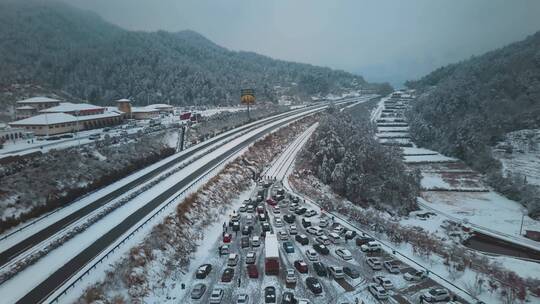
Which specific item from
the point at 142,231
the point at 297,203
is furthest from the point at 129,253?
the point at 297,203

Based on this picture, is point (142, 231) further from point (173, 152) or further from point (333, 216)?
point (173, 152)

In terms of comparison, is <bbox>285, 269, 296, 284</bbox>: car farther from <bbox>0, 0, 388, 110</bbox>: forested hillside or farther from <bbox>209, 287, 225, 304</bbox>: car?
<bbox>0, 0, 388, 110</bbox>: forested hillside

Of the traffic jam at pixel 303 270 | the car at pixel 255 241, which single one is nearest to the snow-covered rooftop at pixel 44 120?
the traffic jam at pixel 303 270

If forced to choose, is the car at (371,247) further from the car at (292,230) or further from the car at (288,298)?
the car at (288,298)

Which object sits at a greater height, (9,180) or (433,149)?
(9,180)

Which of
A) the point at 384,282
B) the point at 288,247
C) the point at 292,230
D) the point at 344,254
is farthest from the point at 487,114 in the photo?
the point at 288,247

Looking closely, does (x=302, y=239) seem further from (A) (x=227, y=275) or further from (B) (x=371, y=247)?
(A) (x=227, y=275)
